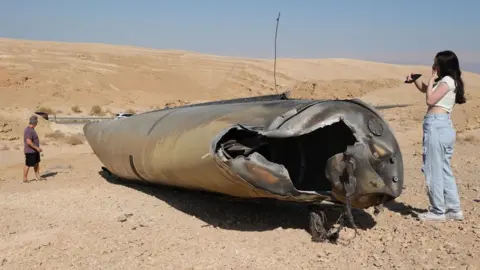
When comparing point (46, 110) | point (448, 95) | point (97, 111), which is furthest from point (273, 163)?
point (46, 110)

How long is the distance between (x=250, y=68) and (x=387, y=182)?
42.0m

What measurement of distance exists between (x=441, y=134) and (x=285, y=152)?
6.22 ft

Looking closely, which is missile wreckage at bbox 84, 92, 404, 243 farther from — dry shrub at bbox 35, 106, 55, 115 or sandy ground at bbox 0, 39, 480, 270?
dry shrub at bbox 35, 106, 55, 115

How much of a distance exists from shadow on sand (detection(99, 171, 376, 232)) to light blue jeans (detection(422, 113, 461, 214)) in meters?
0.72

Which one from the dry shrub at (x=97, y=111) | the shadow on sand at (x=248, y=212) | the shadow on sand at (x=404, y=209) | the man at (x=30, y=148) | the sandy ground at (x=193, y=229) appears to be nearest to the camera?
the sandy ground at (x=193, y=229)

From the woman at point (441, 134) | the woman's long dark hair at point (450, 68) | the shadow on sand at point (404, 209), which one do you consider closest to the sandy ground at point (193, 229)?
the shadow on sand at point (404, 209)

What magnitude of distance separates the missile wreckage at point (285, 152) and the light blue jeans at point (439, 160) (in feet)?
1.05

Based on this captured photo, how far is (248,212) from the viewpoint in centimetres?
625

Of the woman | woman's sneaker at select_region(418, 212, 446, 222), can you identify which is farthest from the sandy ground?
the woman

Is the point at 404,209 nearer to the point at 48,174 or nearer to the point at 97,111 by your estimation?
the point at 48,174

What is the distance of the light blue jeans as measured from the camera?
532 centimetres

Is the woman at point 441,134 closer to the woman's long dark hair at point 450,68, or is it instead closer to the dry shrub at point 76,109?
the woman's long dark hair at point 450,68

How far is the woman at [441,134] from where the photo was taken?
17.4 feet

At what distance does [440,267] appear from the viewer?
4.30 metres
